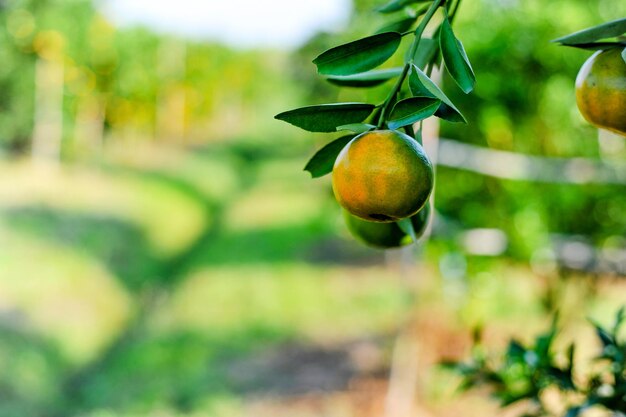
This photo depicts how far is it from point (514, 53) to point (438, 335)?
6.05 feet

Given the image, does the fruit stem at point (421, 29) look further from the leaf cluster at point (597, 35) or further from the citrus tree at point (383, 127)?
the leaf cluster at point (597, 35)

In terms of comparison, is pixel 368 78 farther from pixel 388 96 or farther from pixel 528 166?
pixel 528 166

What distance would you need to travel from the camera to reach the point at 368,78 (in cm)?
83

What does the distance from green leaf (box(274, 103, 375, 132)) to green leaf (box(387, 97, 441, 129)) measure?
0.10 ft

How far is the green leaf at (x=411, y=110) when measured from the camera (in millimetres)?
605

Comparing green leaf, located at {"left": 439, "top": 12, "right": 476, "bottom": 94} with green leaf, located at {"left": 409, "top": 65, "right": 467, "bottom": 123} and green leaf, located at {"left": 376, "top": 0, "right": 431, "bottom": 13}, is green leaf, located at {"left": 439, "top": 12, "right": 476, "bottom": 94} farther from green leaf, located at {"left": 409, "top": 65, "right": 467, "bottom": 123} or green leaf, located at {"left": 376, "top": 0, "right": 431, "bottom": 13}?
green leaf, located at {"left": 376, "top": 0, "right": 431, "bottom": 13}

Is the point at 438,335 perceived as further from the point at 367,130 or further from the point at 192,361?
the point at 367,130

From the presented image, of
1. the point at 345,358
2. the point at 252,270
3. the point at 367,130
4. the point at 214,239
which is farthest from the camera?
the point at 214,239

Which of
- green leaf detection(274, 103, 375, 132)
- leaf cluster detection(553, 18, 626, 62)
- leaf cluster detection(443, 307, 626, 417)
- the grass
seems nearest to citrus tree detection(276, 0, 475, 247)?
green leaf detection(274, 103, 375, 132)

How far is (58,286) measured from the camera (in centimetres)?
700

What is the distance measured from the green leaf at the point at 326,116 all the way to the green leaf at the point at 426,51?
14 centimetres

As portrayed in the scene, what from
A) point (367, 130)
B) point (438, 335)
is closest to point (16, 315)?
point (438, 335)

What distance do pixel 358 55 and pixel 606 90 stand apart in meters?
0.22

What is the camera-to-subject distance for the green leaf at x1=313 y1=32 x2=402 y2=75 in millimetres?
662
